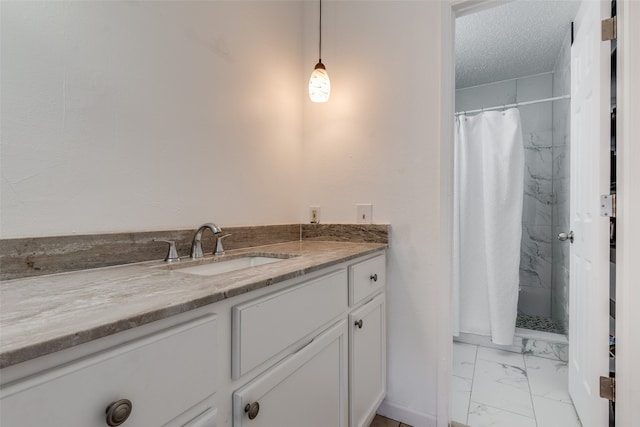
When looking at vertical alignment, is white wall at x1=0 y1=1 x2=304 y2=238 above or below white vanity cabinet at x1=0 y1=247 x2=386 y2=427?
above

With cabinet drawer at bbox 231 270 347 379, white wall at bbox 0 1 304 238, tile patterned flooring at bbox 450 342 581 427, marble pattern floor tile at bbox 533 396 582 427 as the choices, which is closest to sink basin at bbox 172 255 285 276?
white wall at bbox 0 1 304 238

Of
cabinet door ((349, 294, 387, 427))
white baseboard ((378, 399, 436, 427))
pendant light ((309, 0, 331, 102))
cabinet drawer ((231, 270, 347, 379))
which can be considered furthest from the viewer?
pendant light ((309, 0, 331, 102))

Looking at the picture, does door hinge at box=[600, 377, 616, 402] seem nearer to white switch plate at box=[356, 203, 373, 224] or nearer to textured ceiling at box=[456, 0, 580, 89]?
white switch plate at box=[356, 203, 373, 224]

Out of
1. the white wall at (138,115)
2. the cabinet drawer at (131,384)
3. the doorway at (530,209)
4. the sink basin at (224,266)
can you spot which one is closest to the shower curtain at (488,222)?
the doorway at (530,209)

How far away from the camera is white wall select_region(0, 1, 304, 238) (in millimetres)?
821

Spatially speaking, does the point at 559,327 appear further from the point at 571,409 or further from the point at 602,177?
the point at 602,177

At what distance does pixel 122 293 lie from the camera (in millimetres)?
640

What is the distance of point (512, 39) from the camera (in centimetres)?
230

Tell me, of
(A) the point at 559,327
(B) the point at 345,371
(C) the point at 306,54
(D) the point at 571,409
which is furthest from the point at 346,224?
(A) the point at 559,327

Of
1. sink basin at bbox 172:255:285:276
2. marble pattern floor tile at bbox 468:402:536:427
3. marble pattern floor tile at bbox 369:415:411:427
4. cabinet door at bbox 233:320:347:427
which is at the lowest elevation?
marble pattern floor tile at bbox 369:415:411:427

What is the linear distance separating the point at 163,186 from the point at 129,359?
30.2 inches

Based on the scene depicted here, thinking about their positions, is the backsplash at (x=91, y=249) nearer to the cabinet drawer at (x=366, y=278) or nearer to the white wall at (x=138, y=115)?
the white wall at (x=138, y=115)

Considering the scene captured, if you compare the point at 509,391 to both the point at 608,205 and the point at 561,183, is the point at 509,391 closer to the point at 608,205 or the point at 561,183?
the point at 608,205

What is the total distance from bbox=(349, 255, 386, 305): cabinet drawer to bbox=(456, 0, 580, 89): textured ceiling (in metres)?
1.64
